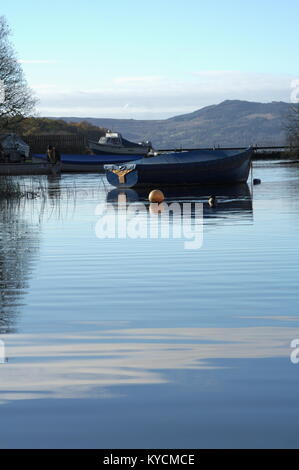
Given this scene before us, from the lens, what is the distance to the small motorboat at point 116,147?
12412cm

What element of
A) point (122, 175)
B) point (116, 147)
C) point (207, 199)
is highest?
point (116, 147)

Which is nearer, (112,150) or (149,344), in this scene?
(149,344)

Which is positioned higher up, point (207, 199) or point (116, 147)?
point (116, 147)

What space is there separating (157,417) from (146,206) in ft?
110

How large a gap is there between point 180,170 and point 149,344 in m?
49.3

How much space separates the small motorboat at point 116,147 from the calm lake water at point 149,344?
10116cm

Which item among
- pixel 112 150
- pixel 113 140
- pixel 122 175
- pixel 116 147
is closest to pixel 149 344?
pixel 122 175

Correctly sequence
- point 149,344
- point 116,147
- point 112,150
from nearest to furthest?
point 149,344, point 112,150, point 116,147

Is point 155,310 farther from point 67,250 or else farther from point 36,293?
point 67,250

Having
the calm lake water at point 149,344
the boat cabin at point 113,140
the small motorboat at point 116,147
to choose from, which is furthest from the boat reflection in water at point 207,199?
the boat cabin at point 113,140

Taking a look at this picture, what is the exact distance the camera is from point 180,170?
5972cm

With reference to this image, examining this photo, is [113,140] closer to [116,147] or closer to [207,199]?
[116,147]

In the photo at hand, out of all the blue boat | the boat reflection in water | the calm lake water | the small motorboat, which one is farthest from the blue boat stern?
the small motorboat
